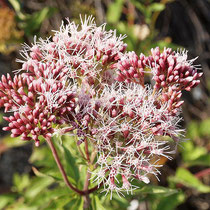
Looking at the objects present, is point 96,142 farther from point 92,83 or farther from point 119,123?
point 92,83

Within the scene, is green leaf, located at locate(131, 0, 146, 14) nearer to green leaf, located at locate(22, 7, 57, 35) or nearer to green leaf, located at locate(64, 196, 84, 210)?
green leaf, located at locate(22, 7, 57, 35)

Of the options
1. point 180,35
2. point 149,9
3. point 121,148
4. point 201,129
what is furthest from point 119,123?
point 180,35

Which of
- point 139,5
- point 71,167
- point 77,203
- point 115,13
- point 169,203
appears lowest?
point 169,203

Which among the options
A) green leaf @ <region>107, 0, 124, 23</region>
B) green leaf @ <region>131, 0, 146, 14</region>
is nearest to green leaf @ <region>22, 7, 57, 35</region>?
green leaf @ <region>107, 0, 124, 23</region>

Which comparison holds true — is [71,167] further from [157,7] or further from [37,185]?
[157,7]

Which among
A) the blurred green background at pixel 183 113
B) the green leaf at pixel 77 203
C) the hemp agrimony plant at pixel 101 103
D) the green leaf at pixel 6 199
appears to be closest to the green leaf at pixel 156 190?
the blurred green background at pixel 183 113

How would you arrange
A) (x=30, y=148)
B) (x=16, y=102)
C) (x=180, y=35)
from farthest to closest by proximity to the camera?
(x=180, y=35)
(x=30, y=148)
(x=16, y=102)

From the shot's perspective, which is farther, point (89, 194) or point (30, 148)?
point (30, 148)

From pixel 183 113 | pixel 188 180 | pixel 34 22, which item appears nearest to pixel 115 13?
pixel 34 22
